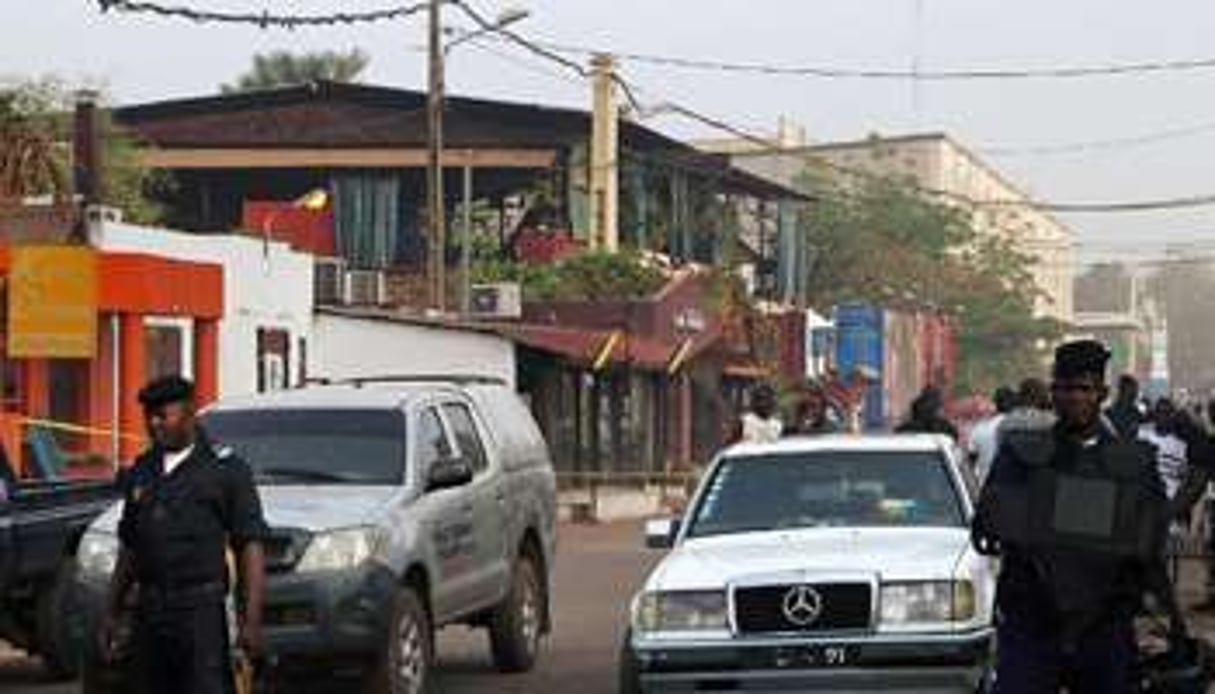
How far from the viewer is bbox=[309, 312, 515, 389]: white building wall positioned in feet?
114

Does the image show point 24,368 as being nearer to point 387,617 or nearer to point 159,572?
point 387,617

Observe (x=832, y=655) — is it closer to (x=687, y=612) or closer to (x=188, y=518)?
(x=687, y=612)

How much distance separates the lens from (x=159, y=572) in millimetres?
8820

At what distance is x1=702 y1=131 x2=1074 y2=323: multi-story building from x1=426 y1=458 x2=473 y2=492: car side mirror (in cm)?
7506

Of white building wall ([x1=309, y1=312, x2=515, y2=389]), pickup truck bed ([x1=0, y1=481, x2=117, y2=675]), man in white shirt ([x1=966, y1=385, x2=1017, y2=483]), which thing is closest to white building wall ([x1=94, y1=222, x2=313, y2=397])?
white building wall ([x1=309, y1=312, x2=515, y2=389])

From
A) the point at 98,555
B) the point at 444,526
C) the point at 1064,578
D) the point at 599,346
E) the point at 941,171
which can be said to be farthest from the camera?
the point at 941,171

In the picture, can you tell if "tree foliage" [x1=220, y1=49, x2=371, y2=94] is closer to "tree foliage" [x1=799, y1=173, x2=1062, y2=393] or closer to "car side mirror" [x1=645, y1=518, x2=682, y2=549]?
"tree foliage" [x1=799, y1=173, x2=1062, y2=393]

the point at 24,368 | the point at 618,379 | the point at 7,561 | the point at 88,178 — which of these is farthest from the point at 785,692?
the point at 618,379

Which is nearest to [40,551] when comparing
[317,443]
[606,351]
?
[317,443]

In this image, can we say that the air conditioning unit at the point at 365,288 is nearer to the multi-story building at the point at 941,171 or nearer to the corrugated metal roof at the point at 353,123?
the corrugated metal roof at the point at 353,123

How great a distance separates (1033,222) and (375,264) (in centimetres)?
8416

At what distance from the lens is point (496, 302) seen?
4144 centimetres

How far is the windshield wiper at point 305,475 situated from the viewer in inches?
512

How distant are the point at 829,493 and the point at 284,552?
2.67 meters
